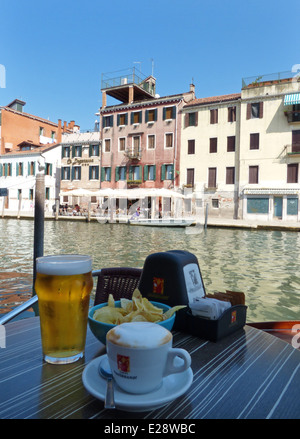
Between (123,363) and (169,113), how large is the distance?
101ft

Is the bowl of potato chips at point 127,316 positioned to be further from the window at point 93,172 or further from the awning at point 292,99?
the window at point 93,172

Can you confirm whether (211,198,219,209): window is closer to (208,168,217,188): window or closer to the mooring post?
(208,168,217,188): window

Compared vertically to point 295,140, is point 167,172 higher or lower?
lower

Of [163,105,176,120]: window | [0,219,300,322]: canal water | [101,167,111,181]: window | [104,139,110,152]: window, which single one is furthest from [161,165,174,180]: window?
[0,219,300,322]: canal water

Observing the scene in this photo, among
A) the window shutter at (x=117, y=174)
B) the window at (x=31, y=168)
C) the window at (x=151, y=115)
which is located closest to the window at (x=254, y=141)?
the window at (x=151, y=115)

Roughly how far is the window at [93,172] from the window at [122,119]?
4749 millimetres

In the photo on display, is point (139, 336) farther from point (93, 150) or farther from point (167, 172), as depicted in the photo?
point (93, 150)

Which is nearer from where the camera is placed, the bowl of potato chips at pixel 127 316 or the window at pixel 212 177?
the bowl of potato chips at pixel 127 316

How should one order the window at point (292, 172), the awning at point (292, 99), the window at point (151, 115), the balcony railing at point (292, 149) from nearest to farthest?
the awning at point (292, 99) → the balcony railing at point (292, 149) → the window at point (292, 172) → the window at point (151, 115)

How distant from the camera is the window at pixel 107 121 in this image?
33.1 metres

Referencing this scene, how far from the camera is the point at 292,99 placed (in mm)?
24266

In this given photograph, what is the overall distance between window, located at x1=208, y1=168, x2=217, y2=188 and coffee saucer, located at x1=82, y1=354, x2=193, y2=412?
2793 centimetres

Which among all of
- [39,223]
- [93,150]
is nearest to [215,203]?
[93,150]
